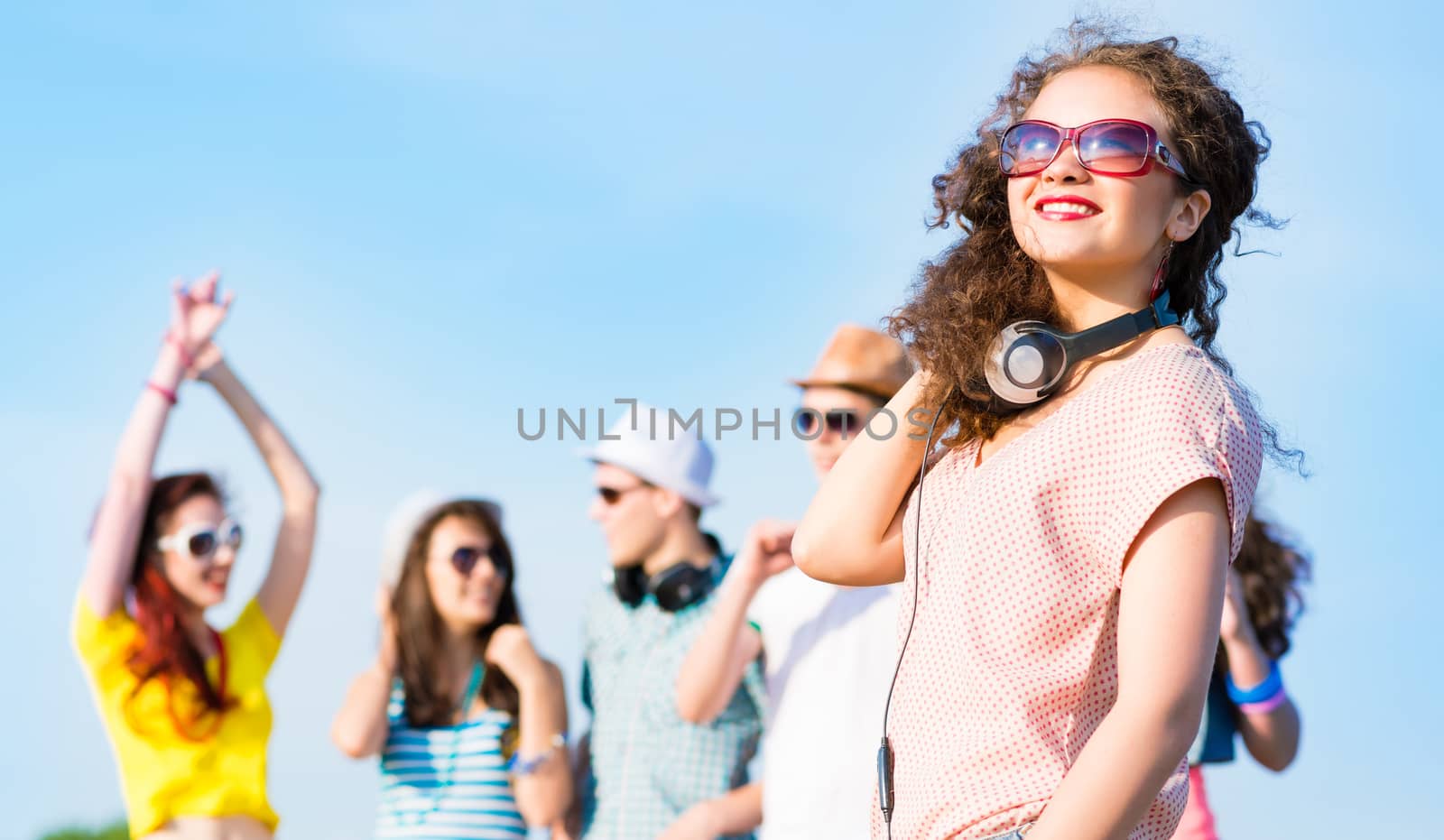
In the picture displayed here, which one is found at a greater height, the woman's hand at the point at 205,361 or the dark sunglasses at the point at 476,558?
the woman's hand at the point at 205,361

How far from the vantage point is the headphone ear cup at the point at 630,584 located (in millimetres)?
5531

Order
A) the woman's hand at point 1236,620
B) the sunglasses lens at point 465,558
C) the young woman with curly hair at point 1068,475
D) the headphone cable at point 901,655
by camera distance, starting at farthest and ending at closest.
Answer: the sunglasses lens at point 465,558, the woman's hand at point 1236,620, the headphone cable at point 901,655, the young woman with curly hair at point 1068,475

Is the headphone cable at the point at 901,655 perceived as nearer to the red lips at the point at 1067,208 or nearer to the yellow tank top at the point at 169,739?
the red lips at the point at 1067,208

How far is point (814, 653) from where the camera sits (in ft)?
15.3

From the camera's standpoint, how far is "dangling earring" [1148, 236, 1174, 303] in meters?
2.17

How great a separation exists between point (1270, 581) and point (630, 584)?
2.53 m

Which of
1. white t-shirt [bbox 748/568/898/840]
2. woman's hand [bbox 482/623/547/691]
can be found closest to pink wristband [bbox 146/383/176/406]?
woman's hand [bbox 482/623/547/691]

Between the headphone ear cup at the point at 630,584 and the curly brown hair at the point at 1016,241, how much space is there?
3255 mm

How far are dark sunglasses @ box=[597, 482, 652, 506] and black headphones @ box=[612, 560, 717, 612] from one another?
1.21 ft

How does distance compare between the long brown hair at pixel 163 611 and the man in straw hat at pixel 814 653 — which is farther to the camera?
the long brown hair at pixel 163 611

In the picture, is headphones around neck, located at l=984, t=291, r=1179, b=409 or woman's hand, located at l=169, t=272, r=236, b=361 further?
woman's hand, located at l=169, t=272, r=236, b=361

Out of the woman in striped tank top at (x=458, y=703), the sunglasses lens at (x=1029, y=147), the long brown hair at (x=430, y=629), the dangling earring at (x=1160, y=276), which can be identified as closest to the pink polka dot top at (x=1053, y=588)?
the dangling earring at (x=1160, y=276)

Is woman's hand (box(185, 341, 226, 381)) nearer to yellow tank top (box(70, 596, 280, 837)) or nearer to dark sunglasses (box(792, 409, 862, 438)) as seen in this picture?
yellow tank top (box(70, 596, 280, 837))

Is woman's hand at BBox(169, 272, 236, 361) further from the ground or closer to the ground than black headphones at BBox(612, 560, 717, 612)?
further from the ground
